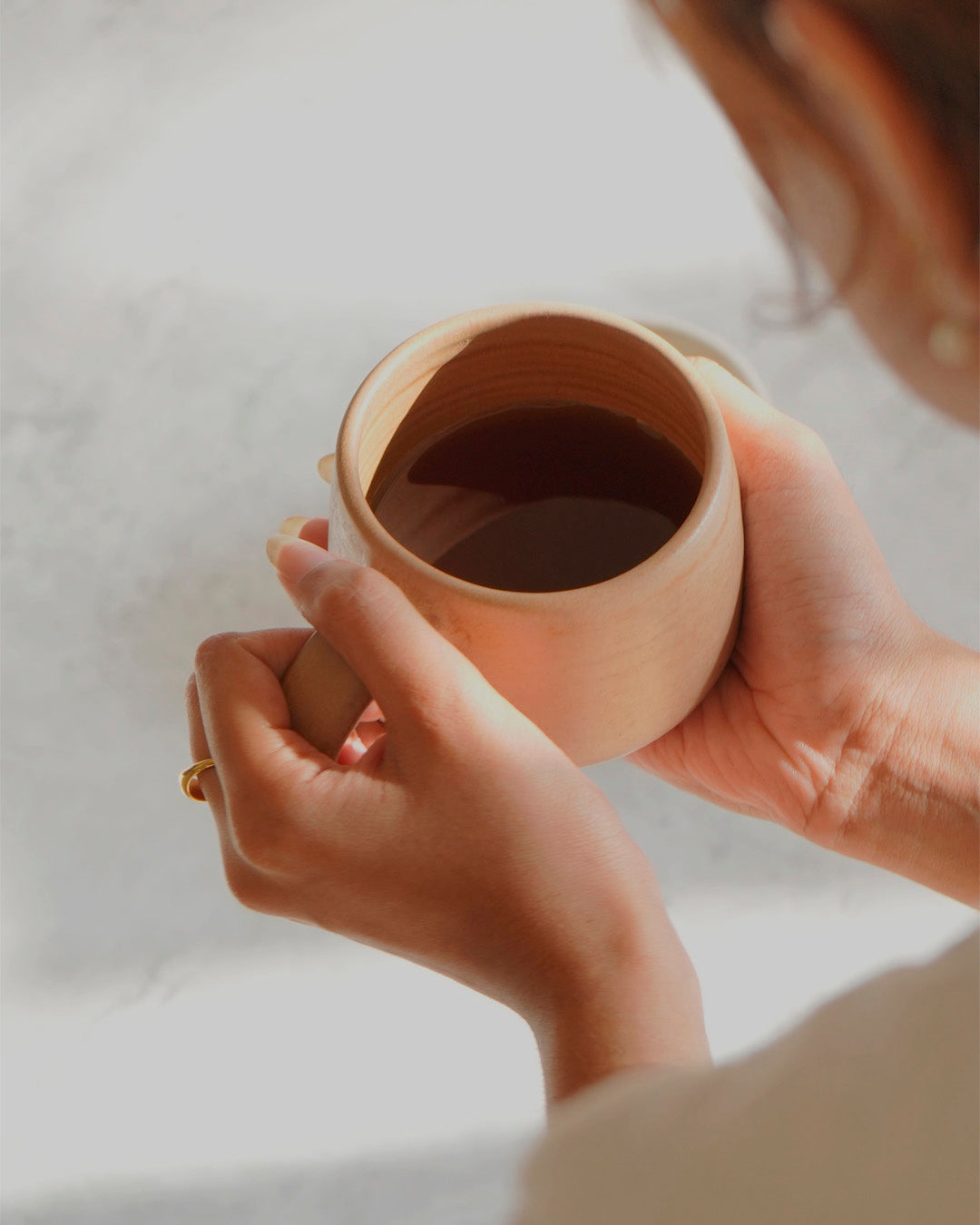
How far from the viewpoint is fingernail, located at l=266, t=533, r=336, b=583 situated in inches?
22.6

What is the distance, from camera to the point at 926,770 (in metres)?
0.72

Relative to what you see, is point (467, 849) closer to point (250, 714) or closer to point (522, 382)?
point (250, 714)

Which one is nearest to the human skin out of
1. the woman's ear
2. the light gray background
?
the woman's ear

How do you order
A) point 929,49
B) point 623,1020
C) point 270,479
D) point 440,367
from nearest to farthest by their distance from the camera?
point 929,49, point 623,1020, point 440,367, point 270,479

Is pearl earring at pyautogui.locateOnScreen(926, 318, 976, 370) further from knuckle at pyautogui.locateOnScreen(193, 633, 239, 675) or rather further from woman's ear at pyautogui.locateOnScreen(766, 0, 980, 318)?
knuckle at pyautogui.locateOnScreen(193, 633, 239, 675)

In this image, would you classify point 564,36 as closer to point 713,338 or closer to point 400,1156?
point 713,338

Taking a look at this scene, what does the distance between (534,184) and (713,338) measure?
360 millimetres

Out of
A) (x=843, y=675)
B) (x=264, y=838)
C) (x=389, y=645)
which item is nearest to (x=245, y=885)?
(x=264, y=838)

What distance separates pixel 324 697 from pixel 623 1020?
0.19 m

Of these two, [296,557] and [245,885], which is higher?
[296,557]

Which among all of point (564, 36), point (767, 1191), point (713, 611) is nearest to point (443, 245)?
point (564, 36)

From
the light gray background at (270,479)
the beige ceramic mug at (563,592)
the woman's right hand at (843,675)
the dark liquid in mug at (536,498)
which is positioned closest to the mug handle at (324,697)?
the beige ceramic mug at (563,592)

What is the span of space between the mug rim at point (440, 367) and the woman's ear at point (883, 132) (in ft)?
0.56

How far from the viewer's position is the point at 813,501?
0.71 m
